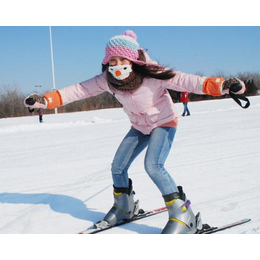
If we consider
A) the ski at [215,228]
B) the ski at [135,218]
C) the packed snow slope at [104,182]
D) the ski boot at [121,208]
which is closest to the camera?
the ski at [215,228]

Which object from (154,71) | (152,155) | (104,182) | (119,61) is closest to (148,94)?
(154,71)

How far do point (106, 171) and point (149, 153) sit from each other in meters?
2.68

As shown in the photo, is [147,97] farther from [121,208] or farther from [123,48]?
[121,208]

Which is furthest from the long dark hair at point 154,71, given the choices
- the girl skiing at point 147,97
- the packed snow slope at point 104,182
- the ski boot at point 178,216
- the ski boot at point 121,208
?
the packed snow slope at point 104,182

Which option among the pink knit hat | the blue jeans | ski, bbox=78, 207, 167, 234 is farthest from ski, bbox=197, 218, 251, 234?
the pink knit hat

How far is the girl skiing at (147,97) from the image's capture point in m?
2.76

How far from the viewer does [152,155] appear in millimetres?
2791

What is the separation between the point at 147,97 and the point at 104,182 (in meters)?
2.18

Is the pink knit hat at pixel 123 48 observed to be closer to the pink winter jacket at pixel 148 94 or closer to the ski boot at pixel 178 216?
the pink winter jacket at pixel 148 94

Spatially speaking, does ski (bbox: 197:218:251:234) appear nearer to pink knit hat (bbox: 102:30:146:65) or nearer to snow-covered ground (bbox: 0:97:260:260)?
snow-covered ground (bbox: 0:97:260:260)

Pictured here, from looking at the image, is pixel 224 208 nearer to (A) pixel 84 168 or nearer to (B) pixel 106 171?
(B) pixel 106 171

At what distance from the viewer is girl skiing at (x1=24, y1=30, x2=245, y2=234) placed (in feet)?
9.05
